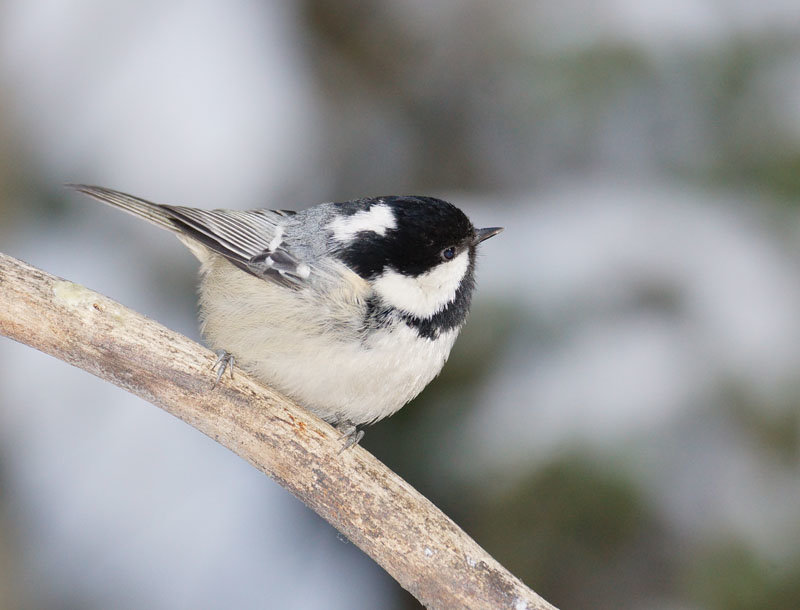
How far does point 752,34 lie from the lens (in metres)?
3.01

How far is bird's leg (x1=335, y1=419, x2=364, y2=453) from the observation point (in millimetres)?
1856

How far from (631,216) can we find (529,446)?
3.45 feet

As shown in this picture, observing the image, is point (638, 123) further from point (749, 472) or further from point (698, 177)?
point (749, 472)

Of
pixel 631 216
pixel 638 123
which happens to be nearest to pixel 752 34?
pixel 638 123

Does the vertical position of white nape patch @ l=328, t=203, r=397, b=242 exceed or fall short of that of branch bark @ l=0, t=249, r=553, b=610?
it exceeds it

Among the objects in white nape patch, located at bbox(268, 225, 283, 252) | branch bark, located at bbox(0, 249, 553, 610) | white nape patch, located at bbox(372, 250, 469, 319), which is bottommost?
branch bark, located at bbox(0, 249, 553, 610)

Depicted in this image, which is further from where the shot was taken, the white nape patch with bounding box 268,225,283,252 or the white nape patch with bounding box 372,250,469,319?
the white nape patch with bounding box 268,225,283,252

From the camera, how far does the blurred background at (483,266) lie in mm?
2645

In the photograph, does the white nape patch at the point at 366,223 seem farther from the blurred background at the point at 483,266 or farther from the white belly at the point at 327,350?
the blurred background at the point at 483,266

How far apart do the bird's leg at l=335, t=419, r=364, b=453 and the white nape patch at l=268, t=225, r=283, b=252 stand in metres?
0.48

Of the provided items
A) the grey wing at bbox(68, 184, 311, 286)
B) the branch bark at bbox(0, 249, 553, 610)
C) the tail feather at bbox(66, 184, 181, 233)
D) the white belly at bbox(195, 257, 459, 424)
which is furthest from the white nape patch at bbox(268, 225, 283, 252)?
the branch bark at bbox(0, 249, 553, 610)

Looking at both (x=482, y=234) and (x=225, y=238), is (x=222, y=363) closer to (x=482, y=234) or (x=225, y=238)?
(x=225, y=238)

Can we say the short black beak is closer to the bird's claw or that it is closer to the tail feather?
the bird's claw

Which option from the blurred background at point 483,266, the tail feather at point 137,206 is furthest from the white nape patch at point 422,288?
the blurred background at point 483,266
